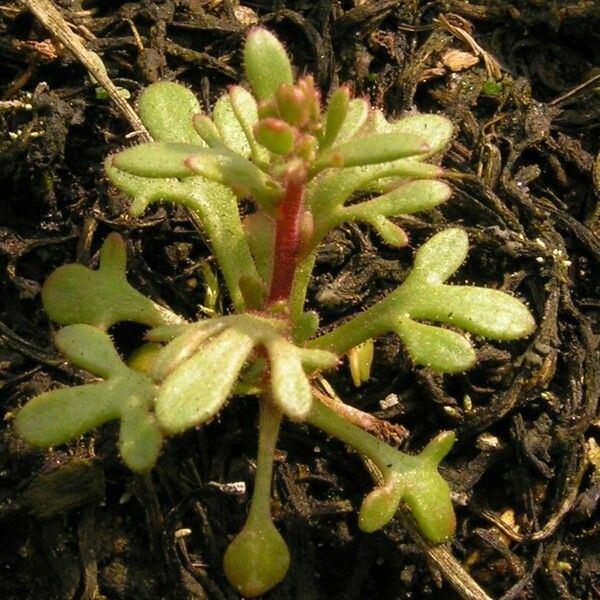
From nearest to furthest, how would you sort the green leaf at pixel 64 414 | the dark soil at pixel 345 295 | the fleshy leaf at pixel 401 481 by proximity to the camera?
the green leaf at pixel 64 414 < the fleshy leaf at pixel 401 481 < the dark soil at pixel 345 295

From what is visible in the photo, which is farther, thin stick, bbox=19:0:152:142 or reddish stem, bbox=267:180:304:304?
thin stick, bbox=19:0:152:142

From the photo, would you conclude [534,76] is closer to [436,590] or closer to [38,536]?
[436,590]

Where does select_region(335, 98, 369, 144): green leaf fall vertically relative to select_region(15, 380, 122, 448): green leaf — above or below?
above

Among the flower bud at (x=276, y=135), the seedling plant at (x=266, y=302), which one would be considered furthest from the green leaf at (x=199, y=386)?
the flower bud at (x=276, y=135)

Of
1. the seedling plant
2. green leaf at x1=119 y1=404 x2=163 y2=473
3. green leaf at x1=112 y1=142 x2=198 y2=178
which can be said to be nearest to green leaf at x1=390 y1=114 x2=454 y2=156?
the seedling plant

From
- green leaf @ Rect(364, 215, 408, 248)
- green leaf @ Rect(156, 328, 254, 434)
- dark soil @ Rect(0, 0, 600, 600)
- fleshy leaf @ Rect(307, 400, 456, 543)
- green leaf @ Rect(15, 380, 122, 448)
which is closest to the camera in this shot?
green leaf @ Rect(156, 328, 254, 434)

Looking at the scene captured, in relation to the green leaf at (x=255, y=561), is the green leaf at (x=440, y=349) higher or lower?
higher

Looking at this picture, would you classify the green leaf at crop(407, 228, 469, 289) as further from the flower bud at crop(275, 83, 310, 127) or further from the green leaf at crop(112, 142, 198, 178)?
the green leaf at crop(112, 142, 198, 178)

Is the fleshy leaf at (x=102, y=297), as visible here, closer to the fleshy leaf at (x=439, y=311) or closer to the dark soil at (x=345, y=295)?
the dark soil at (x=345, y=295)
